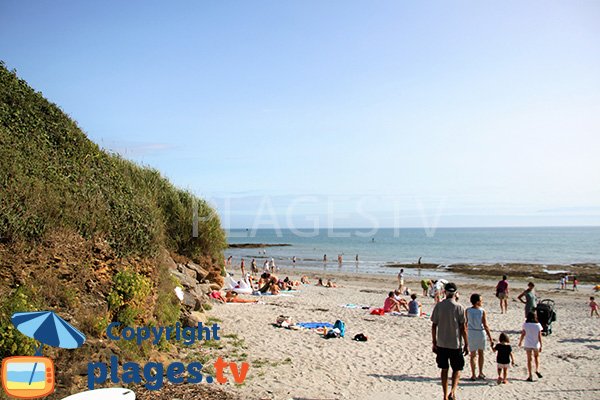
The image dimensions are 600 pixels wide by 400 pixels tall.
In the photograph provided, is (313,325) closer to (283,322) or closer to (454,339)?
(283,322)

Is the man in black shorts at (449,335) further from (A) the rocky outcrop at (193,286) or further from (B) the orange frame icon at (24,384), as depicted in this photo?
(A) the rocky outcrop at (193,286)

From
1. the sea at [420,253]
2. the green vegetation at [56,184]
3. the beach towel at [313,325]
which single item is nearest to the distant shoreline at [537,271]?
the sea at [420,253]

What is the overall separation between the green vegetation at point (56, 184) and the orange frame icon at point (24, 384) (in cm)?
322

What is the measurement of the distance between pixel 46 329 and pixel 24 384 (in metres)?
0.64

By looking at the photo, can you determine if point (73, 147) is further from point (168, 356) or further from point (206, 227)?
point (206, 227)

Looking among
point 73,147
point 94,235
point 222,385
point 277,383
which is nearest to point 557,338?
Answer: point 277,383

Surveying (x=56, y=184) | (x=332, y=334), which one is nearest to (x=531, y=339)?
(x=332, y=334)

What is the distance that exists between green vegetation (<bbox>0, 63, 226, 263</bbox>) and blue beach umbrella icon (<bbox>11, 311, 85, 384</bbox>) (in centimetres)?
295

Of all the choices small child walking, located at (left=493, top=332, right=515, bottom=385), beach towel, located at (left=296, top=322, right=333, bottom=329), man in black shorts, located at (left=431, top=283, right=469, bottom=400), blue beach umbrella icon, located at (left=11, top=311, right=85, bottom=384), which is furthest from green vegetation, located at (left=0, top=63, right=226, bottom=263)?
small child walking, located at (left=493, top=332, right=515, bottom=385)

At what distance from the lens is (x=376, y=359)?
10438 millimetres

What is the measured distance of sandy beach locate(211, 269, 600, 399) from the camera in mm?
8304

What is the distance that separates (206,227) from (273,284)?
6.03 m

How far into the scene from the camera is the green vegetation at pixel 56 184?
8227 millimetres

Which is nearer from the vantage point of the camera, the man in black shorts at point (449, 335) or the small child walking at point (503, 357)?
the man in black shorts at point (449, 335)
